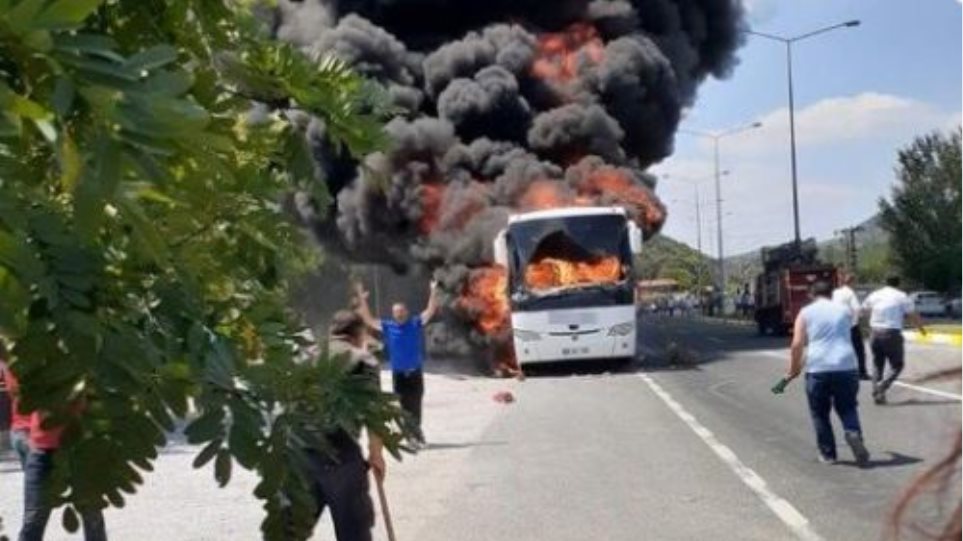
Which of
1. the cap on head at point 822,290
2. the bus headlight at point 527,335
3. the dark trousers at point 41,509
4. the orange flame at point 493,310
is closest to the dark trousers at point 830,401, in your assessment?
the cap on head at point 822,290

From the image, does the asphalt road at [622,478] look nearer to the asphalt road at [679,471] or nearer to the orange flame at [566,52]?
the asphalt road at [679,471]

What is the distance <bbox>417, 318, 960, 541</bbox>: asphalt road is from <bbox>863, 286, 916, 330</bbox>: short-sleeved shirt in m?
0.93

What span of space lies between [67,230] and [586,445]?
1151 cm

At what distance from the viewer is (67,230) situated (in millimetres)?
1624

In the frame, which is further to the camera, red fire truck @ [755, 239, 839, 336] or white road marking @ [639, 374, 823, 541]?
red fire truck @ [755, 239, 839, 336]

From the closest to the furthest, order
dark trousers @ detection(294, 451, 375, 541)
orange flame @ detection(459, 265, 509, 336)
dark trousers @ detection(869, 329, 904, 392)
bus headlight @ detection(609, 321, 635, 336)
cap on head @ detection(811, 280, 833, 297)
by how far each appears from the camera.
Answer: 1. dark trousers @ detection(294, 451, 375, 541)
2. cap on head @ detection(811, 280, 833, 297)
3. dark trousers @ detection(869, 329, 904, 392)
4. bus headlight @ detection(609, 321, 635, 336)
5. orange flame @ detection(459, 265, 509, 336)

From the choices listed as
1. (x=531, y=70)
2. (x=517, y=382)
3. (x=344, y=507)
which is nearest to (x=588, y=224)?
(x=517, y=382)

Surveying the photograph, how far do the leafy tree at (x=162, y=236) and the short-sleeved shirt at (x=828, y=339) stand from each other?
8.45 m

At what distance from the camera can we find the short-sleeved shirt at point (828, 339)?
10.7 meters

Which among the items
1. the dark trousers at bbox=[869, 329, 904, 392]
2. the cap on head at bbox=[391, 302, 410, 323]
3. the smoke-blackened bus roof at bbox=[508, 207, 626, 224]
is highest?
the smoke-blackened bus roof at bbox=[508, 207, 626, 224]

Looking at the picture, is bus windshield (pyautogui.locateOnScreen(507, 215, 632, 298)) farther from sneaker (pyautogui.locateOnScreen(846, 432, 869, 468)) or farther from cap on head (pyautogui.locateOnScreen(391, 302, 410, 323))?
sneaker (pyautogui.locateOnScreen(846, 432, 869, 468))

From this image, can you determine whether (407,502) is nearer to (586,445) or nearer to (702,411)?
(586,445)

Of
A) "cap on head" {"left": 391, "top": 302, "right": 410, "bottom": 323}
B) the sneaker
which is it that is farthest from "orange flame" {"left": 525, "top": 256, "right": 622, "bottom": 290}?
the sneaker

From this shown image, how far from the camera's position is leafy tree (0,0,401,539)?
1391 mm
